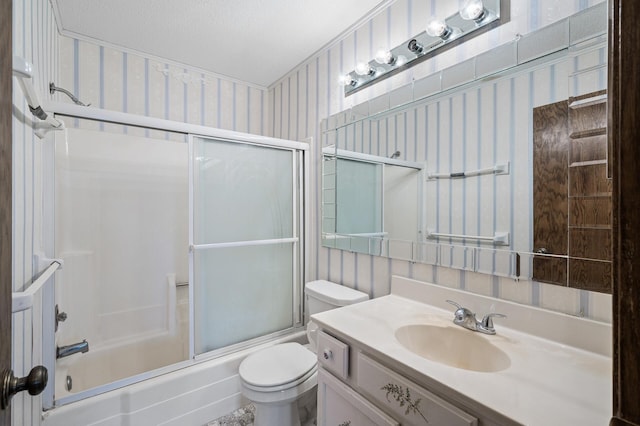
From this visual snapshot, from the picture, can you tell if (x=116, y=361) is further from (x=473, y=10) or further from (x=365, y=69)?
(x=473, y=10)

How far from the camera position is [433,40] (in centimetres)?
141

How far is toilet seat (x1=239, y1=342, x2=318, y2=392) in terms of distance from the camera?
4.79ft

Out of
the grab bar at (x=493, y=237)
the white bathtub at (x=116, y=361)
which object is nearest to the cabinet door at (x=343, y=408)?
the grab bar at (x=493, y=237)

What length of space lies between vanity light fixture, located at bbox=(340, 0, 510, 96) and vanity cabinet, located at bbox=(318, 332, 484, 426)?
142 cm

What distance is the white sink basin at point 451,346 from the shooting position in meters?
1.09

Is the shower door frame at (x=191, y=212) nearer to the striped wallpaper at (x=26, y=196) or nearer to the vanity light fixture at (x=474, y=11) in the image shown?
the striped wallpaper at (x=26, y=196)

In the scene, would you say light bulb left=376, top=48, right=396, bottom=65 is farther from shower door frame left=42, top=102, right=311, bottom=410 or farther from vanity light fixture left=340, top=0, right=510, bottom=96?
shower door frame left=42, top=102, right=311, bottom=410

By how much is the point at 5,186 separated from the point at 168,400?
5.36ft

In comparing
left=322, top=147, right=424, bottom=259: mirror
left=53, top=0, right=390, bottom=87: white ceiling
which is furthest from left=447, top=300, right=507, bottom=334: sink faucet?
left=53, top=0, right=390, bottom=87: white ceiling

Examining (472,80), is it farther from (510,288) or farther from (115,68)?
(115,68)

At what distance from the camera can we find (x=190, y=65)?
2.39 metres

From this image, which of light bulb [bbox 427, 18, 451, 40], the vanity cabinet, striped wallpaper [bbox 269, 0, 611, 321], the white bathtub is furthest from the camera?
the white bathtub

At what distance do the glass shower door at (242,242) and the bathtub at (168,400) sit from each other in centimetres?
15

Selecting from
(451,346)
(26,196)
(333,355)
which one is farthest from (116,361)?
(451,346)
